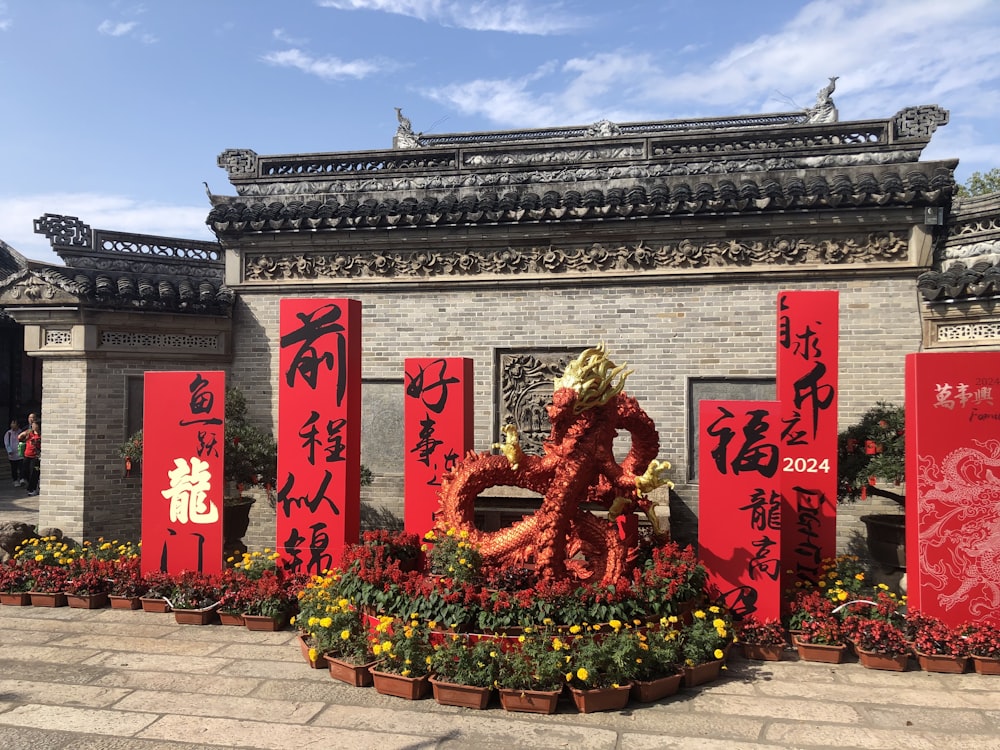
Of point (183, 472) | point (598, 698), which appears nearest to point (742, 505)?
point (598, 698)

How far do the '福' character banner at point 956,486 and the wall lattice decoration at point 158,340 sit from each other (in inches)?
355

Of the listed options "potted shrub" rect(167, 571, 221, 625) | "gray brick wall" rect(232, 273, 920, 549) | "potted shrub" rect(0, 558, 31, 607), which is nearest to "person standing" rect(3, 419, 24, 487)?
"gray brick wall" rect(232, 273, 920, 549)

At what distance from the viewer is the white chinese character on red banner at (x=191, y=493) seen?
22.0 ft

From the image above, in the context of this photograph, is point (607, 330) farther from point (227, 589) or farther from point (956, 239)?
point (227, 589)

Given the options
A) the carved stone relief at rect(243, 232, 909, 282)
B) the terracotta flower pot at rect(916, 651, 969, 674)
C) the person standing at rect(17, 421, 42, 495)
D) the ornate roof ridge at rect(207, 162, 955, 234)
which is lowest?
the terracotta flower pot at rect(916, 651, 969, 674)

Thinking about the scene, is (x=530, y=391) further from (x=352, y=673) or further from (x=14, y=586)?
(x=14, y=586)

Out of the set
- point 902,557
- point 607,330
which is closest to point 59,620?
point 607,330

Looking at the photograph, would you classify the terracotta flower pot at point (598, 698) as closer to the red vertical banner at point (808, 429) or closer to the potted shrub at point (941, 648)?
the potted shrub at point (941, 648)

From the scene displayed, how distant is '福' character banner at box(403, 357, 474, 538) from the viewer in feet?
23.9

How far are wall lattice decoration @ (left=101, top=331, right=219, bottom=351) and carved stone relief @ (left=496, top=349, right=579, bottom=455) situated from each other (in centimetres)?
448

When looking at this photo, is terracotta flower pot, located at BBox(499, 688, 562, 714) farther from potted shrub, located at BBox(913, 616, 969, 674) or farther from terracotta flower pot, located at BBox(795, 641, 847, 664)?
potted shrub, located at BBox(913, 616, 969, 674)

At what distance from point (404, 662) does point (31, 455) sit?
1218 centimetres

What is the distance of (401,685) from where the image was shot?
14.8 ft

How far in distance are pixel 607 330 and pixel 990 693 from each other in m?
5.82
